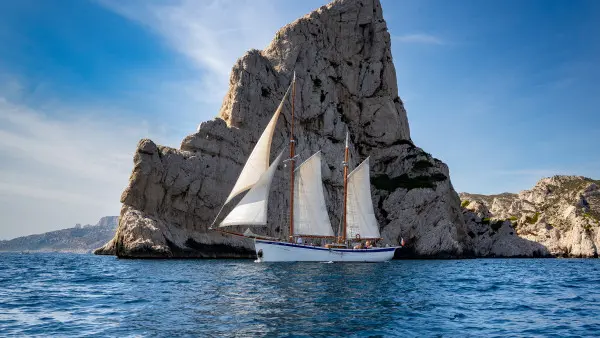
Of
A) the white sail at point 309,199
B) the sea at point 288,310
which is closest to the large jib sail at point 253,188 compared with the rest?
the white sail at point 309,199

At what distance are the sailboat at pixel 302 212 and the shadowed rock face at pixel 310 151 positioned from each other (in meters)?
20.4

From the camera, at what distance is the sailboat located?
53.9 meters

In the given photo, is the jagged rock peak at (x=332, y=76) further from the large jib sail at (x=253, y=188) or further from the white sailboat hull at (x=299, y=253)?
the white sailboat hull at (x=299, y=253)

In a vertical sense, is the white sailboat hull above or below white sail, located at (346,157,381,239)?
below

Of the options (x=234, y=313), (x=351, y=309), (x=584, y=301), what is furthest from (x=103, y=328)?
(x=584, y=301)

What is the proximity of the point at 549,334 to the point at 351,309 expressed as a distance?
7.87 meters

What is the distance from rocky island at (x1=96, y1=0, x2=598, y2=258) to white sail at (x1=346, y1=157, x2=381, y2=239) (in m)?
22.3

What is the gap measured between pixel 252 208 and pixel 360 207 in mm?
20451

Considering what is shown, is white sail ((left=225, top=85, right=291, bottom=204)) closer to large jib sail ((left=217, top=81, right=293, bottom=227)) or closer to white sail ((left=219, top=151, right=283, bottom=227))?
large jib sail ((left=217, top=81, right=293, bottom=227))

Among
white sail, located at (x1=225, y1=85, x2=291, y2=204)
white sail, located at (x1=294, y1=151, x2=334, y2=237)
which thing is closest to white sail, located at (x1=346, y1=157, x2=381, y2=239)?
white sail, located at (x1=294, y1=151, x2=334, y2=237)

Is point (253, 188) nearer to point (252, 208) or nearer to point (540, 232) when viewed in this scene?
point (252, 208)

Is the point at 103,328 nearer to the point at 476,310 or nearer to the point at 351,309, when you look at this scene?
the point at 351,309

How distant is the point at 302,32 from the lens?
110 meters

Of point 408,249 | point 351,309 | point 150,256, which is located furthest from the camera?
point 408,249
